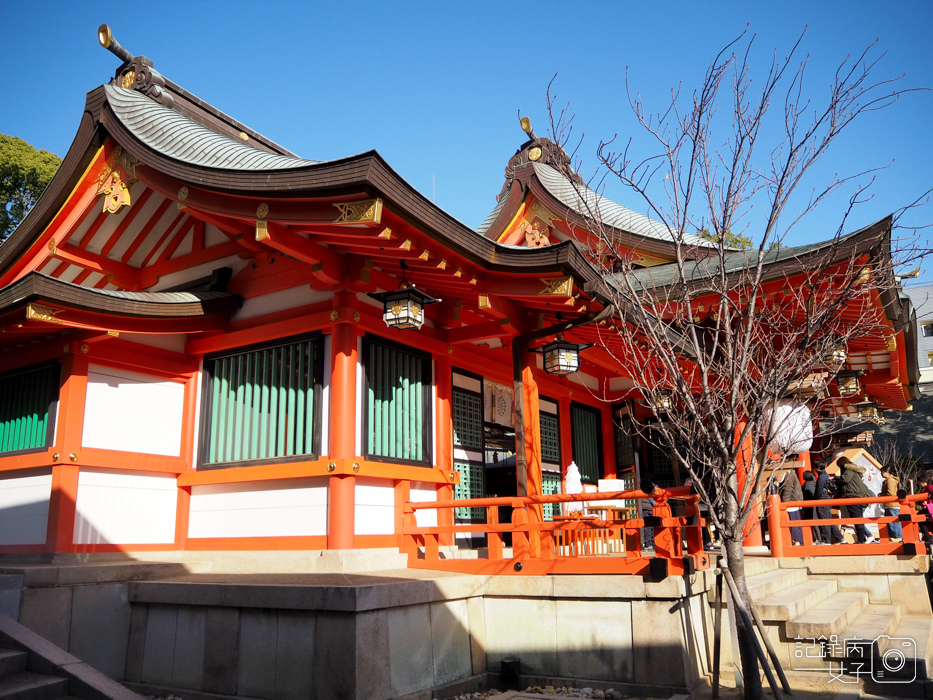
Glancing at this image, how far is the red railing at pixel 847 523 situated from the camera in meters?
9.70

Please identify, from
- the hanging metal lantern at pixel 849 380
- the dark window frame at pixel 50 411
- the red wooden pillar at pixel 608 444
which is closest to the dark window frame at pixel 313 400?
the dark window frame at pixel 50 411

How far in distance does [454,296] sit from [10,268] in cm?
612

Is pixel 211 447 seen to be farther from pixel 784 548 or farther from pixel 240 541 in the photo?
pixel 784 548

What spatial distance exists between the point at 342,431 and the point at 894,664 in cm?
550

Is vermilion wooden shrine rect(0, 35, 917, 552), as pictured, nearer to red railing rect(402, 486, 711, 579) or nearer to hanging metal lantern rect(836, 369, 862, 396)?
red railing rect(402, 486, 711, 579)

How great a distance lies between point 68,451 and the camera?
7.66 m

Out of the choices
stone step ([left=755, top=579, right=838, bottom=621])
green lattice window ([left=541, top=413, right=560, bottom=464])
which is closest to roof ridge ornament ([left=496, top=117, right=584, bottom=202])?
green lattice window ([left=541, top=413, right=560, bottom=464])

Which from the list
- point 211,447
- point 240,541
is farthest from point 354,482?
point 211,447

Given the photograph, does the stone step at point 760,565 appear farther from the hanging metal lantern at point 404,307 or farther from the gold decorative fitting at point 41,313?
the gold decorative fitting at point 41,313

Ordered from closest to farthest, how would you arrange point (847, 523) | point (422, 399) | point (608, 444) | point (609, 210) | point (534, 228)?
point (422, 399) → point (847, 523) → point (608, 444) → point (534, 228) → point (609, 210)

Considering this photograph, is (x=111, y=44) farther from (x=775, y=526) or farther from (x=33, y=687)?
(x=775, y=526)

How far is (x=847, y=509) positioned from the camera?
627 inches

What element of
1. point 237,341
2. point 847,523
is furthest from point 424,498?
point 847,523

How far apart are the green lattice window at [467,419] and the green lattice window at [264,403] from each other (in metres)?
2.44
